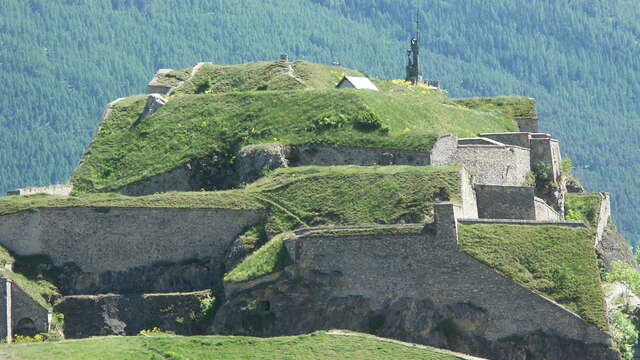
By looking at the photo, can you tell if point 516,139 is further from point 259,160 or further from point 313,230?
point 313,230

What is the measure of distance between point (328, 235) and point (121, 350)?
1269cm

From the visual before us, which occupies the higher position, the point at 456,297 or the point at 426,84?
the point at 426,84

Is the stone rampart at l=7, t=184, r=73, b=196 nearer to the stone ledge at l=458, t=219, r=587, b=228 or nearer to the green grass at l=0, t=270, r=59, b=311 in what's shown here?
the green grass at l=0, t=270, r=59, b=311

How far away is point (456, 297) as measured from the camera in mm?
79688

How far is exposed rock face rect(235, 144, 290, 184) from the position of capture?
95.9 m

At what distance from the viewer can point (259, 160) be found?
96.7 m

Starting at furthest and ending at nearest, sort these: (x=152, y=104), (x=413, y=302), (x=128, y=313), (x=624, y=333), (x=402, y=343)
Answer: (x=152, y=104), (x=128, y=313), (x=624, y=333), (x=413, y=302), (x=402, y=343)

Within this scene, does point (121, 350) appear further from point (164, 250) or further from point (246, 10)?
point (246, 10)

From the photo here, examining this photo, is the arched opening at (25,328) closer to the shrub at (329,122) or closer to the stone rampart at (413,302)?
the stone rampart at (413,302)

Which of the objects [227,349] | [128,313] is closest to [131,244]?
[128,313]

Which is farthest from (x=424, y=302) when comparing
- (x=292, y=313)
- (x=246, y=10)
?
(x=246, y=10)

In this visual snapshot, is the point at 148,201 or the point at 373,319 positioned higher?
the point at 148,201

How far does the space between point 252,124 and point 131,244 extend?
1546cm

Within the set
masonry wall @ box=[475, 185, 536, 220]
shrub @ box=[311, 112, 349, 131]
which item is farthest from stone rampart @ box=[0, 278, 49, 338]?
masonry wall @ box=[475, 185, 536, 220]
